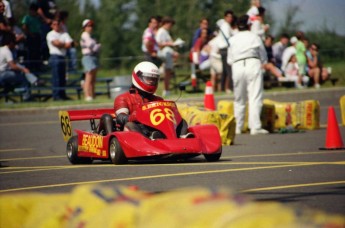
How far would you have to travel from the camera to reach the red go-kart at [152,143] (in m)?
14.4

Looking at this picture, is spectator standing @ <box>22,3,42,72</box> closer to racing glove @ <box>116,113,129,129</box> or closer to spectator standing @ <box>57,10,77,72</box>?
spectator standing @ <box>57,10,77,72</box>

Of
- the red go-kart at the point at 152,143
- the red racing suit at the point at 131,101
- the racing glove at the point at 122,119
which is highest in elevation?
the red racing suit at the point at 131,101

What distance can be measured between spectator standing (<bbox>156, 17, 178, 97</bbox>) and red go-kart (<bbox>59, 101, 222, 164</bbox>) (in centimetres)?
1279

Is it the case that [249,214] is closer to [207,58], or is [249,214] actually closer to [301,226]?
[301,226]

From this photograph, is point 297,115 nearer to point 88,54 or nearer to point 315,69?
point 88,54

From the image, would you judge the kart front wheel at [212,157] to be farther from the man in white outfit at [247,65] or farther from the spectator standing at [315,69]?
the spectator standing at [315,69]

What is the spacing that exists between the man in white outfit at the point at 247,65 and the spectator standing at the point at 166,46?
8360 mm

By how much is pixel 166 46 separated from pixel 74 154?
13.0m

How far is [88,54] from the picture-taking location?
27.2 metres

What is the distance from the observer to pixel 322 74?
3303cm

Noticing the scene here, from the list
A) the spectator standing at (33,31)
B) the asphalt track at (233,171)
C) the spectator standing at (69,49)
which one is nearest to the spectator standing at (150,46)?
the spectator standing at (69,49)

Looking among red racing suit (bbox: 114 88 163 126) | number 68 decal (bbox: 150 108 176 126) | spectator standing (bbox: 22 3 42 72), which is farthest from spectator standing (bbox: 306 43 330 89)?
number 68 decal (bbox: 150 108 176 126)

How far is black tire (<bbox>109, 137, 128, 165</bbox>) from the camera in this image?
→ 14.6 meters

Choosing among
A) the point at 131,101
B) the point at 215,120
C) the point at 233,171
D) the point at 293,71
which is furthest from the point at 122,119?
the point at 293,71
